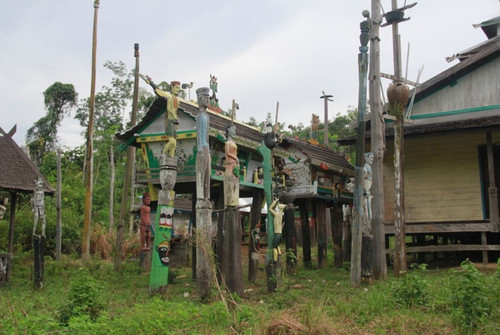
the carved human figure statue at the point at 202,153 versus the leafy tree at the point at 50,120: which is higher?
the leafy tree at the point at 50,120

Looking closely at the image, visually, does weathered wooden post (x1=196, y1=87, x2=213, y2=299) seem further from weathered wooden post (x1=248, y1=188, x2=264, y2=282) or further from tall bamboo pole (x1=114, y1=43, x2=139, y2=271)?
tall bamboo pole (x1=114, y1=43, x2=139, y2=271)

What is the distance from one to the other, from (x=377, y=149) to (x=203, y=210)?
15.8ft

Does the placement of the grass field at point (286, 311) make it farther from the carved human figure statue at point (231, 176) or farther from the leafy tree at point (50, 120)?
the leafy tree at point (50, 120)

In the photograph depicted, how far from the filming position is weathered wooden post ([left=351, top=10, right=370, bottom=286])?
12789 millimetres

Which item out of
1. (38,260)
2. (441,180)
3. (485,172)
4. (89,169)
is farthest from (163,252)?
(485,172)

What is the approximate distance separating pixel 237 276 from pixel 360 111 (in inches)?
199

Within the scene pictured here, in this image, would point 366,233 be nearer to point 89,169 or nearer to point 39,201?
point 39,201

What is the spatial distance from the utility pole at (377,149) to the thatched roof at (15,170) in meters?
9.88

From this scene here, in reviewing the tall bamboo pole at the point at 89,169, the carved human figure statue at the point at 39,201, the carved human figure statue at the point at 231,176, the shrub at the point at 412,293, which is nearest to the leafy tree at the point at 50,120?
the tall bamboo pole at the point at 89,169

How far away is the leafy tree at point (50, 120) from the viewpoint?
129 feet

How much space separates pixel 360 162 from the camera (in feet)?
43.1

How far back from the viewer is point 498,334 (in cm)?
791

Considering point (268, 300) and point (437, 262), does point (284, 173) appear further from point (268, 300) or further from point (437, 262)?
point (437, 262)

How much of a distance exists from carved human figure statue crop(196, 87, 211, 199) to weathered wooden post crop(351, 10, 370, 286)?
363 centimetres
